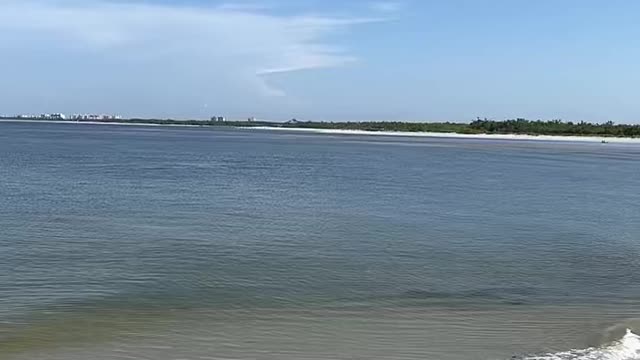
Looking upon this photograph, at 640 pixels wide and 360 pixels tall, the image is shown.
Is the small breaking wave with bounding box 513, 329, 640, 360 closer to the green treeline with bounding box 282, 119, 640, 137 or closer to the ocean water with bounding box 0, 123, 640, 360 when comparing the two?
the ocean water with bounding box 0, 123, 640, 360

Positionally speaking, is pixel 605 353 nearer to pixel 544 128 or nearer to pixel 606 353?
pixel 606 353

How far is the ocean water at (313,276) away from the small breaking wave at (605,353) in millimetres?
25

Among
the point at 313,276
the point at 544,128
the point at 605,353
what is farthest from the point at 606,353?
the point at 544,128


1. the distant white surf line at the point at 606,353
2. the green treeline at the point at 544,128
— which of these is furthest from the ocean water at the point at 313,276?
the green treeline at the point at 544,128

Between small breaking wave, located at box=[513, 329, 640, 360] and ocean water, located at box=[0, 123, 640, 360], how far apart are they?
2cm

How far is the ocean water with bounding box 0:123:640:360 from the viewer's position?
1048 centimetres

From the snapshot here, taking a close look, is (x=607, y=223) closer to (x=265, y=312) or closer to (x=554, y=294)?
(x=554, y=294)

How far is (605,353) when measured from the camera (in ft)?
31.8

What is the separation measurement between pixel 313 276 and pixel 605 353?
20.4ft

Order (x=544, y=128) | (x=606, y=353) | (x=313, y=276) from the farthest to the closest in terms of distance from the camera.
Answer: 1. (x=544, y=128)
2. (x=313, y=276)
3. (x=606, y=353)

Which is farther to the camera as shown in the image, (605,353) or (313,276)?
(313,276)

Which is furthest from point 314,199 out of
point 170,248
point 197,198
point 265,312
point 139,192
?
point 265,312

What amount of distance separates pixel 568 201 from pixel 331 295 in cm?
1941

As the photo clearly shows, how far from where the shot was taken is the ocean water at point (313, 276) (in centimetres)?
1048
